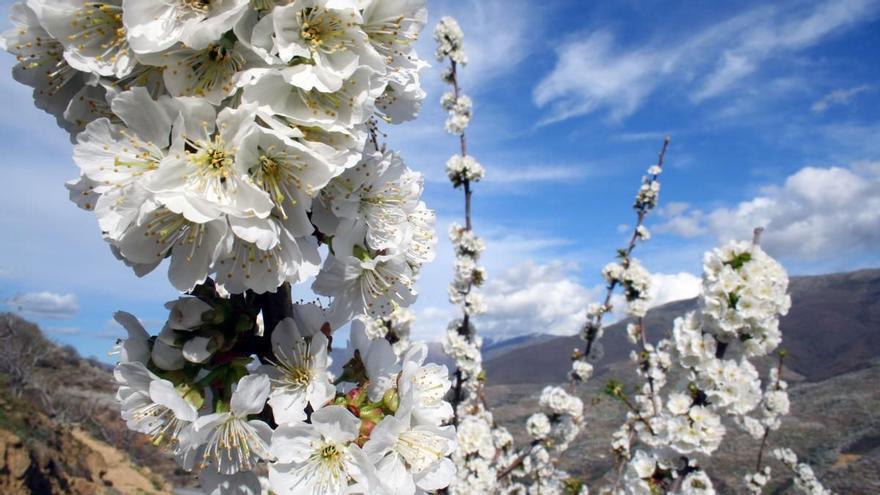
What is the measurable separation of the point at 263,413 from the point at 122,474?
23.7 m

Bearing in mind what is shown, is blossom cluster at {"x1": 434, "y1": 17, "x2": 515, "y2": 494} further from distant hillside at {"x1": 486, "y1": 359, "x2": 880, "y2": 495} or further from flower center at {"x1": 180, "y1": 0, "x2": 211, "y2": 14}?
flower center at {"x1": 180, "y1": 0, "x2": 211, "y2": 14}

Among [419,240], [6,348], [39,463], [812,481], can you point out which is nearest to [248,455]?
[419,240]

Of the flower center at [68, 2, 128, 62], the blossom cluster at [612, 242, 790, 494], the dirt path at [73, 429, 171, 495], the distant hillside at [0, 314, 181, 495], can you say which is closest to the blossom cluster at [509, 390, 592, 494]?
the blossom cluster at [612, 242, 790, 494]

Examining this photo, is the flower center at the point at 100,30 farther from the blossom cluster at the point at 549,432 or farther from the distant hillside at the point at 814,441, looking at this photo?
the distant hillside at the point at 814,441

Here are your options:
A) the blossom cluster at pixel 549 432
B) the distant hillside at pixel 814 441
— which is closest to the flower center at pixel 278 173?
the blossom cluster at pixel 549 432

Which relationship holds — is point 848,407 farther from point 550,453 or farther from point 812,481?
point 550,453

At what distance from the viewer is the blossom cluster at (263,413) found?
4.95 feet

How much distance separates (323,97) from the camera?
1.37 m

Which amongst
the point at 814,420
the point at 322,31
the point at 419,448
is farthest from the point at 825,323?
the point at 322,31

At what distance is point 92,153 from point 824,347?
100 meters

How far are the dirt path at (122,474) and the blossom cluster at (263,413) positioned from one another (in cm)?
2132

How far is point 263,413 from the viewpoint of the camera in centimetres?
168

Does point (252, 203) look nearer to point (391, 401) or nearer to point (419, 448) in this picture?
point (391, 401)

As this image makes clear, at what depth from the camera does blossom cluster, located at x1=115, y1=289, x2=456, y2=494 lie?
4.95 ft
